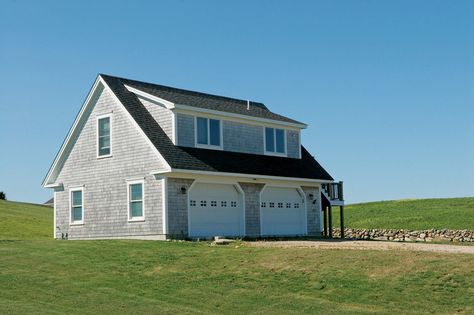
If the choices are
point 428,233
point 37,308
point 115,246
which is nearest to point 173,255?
point 115,246

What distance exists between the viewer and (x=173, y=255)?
930 inches

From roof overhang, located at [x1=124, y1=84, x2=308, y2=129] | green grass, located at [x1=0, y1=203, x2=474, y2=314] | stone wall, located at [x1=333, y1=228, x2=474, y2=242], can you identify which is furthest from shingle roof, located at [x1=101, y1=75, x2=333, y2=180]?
stone wall, located at [x1=333, y1=228, x2=474, y2=242]

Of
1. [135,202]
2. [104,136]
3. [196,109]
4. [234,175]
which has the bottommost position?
[135,202]

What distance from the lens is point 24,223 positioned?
156 ft

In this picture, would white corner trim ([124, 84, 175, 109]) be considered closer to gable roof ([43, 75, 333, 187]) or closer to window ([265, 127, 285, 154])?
gable roof ([43, 75, 333, 187])

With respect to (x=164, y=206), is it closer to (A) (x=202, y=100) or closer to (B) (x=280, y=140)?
(A) (x=202, y=100)

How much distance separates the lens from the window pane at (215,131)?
32625 mm

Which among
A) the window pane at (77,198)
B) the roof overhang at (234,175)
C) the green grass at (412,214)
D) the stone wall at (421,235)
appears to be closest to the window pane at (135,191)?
the roof overhang at (234,175)

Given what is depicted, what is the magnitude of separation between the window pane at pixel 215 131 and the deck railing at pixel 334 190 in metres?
8.89

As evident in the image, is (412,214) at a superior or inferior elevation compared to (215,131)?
inferior

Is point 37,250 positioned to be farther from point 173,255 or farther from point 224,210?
point 224,210

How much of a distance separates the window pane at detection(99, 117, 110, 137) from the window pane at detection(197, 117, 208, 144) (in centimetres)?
430

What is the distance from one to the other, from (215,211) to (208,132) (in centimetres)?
381

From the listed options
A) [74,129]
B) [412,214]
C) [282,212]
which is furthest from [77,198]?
[412,214]
